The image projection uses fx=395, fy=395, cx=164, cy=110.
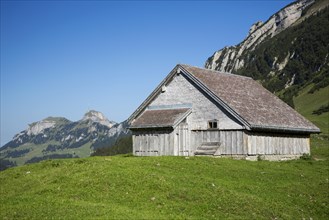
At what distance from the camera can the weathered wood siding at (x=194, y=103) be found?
118 ft

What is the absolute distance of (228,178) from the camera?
23562 millimetres

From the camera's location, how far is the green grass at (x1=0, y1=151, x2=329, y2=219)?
16438 millimetres

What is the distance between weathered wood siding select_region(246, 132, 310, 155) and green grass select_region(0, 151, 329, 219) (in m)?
8.23

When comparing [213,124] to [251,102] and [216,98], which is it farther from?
[251,102]

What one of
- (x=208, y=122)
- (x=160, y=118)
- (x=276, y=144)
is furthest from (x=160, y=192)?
(x=276, y=144)

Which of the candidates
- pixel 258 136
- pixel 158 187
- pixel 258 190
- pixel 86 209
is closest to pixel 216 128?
pixel 258 136

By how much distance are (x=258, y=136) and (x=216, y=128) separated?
3.94 m

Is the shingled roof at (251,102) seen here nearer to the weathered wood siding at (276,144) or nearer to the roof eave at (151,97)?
the weathered wood siding at (276,144)

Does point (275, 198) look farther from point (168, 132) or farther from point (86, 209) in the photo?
point (168, 132)

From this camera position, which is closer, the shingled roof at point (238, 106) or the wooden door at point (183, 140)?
the shingled roof at point (238, 106)

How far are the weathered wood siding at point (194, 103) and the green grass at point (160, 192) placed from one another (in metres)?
9.02

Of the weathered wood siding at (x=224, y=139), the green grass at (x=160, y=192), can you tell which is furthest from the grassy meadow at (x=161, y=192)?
the weathered wood siding at (x=224, y=139)

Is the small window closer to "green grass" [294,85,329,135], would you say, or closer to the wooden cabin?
the wooden cabin

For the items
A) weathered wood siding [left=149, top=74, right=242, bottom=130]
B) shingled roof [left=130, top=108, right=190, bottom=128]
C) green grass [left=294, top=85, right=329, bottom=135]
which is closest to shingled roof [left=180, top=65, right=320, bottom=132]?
weathered wood siding [left=149, top=74, right=242, bottom=130]
